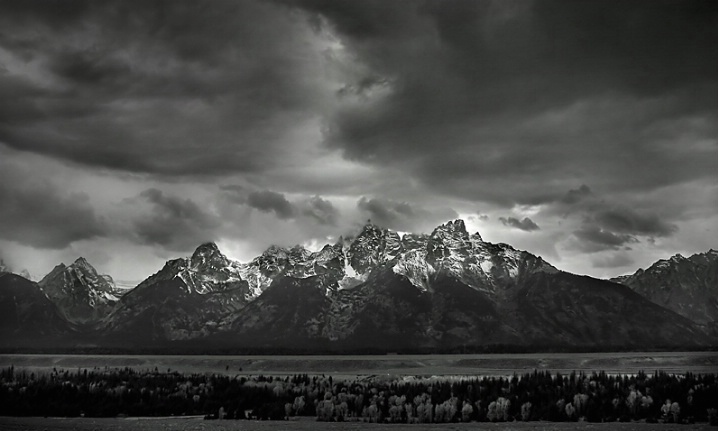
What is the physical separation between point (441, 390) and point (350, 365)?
68.2m

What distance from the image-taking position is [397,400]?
73.1 m

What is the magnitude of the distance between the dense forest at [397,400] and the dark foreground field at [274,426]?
4.75 metres

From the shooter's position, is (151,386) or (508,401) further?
(151,386)

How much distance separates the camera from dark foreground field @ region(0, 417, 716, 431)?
5566cm

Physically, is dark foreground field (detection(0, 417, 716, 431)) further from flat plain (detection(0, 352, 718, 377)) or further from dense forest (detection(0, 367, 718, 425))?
flat plain (detection(0, 352, 718, 377))

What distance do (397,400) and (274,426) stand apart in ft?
58.4

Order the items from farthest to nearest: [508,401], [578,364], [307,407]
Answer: [578,364], [307,407], [508,401]

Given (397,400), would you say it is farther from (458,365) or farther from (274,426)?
(458,365)

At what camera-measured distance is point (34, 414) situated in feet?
241

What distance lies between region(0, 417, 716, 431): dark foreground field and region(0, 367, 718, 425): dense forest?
4.75 m

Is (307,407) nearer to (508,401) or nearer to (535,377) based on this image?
(508,401)

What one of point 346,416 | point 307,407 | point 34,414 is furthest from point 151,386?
point 346,416

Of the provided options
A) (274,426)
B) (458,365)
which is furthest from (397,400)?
(458,365)

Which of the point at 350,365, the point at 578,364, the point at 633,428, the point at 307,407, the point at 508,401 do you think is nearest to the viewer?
the point at 633,428
